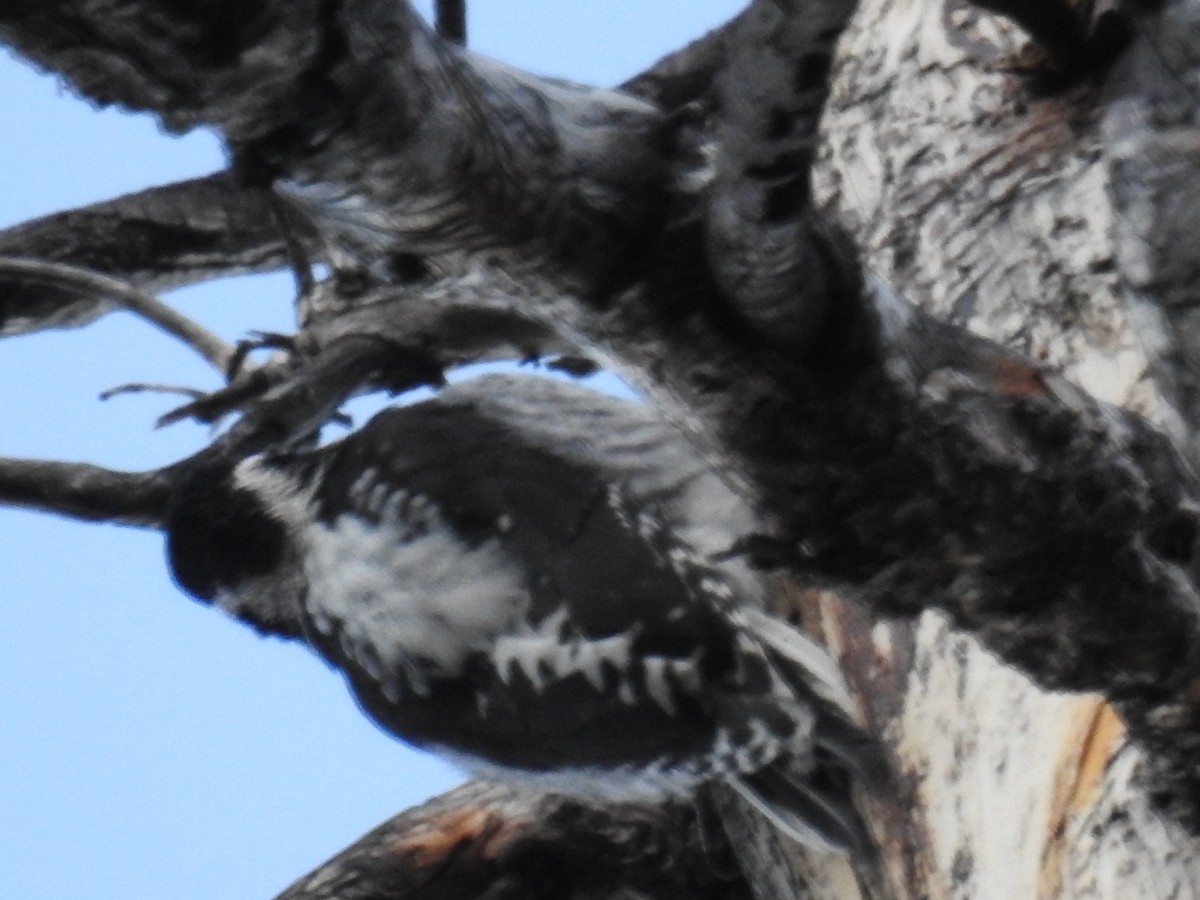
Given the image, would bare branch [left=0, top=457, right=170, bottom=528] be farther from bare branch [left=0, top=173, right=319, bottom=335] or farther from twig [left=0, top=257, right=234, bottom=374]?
bare branch [left=0, top=173, right=319, bottom=335]

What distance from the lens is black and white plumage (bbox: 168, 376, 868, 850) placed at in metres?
2.25

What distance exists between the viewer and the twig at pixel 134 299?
2178 millimetres

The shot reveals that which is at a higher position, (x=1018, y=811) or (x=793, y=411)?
(x=793, y=411)

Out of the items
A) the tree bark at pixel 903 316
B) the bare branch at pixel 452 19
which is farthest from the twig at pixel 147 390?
the bare branch at pixel 452 19

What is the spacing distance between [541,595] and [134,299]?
1.97 ft

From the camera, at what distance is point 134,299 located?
2236 mm

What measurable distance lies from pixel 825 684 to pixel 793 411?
941mm

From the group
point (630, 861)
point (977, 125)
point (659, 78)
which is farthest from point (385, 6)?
point (630, 861)

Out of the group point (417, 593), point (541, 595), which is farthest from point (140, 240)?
point (541, 595)

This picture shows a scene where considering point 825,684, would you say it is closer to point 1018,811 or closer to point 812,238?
point 1018,811

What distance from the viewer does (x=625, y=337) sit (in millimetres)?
1226

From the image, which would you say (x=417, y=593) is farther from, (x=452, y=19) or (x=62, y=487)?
(x=452, y=19)

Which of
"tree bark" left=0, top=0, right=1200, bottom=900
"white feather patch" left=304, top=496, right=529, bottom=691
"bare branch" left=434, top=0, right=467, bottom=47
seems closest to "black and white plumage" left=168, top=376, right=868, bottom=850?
"white feather patch" left=304, top=496, right=529, bottom=691

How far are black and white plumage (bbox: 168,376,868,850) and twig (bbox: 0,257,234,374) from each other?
0.17 meters
